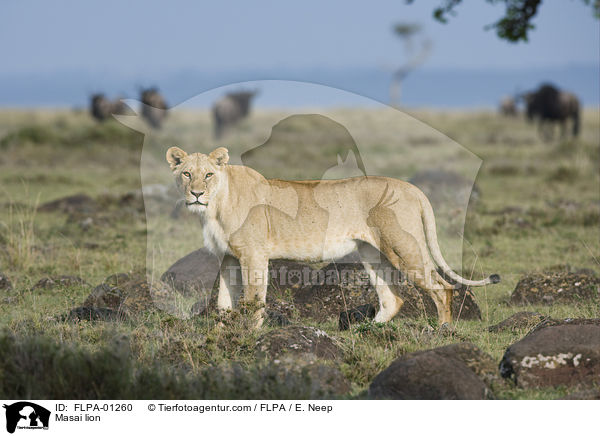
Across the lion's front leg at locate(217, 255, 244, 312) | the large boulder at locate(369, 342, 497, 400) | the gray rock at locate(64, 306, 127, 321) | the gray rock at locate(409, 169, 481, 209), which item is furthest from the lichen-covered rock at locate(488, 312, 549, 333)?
→ the gray rock at locate(409, 169, 481, 209)

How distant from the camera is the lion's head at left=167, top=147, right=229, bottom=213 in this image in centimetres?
656

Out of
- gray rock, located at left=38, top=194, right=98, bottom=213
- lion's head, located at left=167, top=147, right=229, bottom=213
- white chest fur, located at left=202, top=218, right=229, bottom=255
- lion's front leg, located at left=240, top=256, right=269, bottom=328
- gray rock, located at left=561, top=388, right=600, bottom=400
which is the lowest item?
gray rock, located at left=561, top=388, right=600, bottom=400

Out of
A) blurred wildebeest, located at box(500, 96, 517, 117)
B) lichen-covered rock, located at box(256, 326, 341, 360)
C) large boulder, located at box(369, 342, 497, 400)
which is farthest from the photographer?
blurred wildebeest, located at box(500, 96, 517, 117)

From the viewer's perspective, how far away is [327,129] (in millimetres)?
38750

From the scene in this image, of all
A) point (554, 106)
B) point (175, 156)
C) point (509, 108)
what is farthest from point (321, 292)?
point (509, 108)

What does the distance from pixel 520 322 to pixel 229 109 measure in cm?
3939

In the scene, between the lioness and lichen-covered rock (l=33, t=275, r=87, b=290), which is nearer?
the lioness

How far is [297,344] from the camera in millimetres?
5867

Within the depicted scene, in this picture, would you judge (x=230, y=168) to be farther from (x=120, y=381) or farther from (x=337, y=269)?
(x=120, y=381)

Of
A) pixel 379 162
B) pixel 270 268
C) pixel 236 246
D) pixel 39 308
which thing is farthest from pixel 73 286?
pixel 379 162

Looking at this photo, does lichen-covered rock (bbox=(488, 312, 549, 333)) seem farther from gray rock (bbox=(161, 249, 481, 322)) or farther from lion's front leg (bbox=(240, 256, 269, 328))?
lion's front leg (bbox=(240, 256, 269, 328))

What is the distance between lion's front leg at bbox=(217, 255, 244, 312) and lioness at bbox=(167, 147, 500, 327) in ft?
0.03

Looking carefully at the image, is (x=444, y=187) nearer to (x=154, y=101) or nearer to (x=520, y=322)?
(x=520, y=322)

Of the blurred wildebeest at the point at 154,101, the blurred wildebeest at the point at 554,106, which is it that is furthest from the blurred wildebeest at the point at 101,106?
the blurred wildebeest at the point at 554,106
